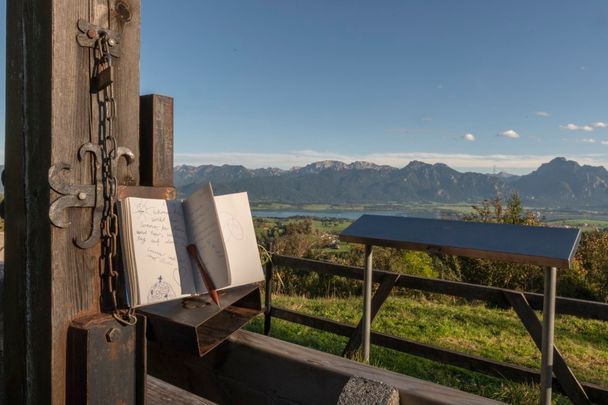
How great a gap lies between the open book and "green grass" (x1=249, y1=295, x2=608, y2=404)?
321 centimetres

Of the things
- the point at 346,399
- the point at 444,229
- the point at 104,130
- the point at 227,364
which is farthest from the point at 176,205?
the point at 444,229

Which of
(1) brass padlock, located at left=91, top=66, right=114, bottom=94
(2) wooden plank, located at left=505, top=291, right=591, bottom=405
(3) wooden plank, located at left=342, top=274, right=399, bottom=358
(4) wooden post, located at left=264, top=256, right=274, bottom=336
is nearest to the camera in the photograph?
(1) brass padlock, located at left=91, top=66, right=114, bottom=94

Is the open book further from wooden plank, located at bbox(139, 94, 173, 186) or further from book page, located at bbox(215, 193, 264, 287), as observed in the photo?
wooden plank, located at bbox(139, 94, 173, 186)

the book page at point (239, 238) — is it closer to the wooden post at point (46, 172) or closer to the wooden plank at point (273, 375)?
the wooden plank at point (273, 375)

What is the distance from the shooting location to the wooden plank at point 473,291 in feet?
11.3

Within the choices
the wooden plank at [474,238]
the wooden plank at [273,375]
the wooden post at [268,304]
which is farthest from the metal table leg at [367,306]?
the wooden plank at [273,375]

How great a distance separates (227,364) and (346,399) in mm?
441

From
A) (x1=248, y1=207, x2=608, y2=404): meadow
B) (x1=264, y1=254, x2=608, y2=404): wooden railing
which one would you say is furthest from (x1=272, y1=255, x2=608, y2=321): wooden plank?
(x1=248, y1=207, x2=608, y2=404): meadow

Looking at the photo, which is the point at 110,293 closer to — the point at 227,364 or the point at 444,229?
the point at 227,364

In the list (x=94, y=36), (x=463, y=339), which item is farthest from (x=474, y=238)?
(x=463, y=339)

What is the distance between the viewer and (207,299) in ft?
4.09

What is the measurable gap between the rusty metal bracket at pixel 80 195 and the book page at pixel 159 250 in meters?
0.08

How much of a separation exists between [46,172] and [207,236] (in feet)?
1.39

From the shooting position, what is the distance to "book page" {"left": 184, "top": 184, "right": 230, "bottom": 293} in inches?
47.4
